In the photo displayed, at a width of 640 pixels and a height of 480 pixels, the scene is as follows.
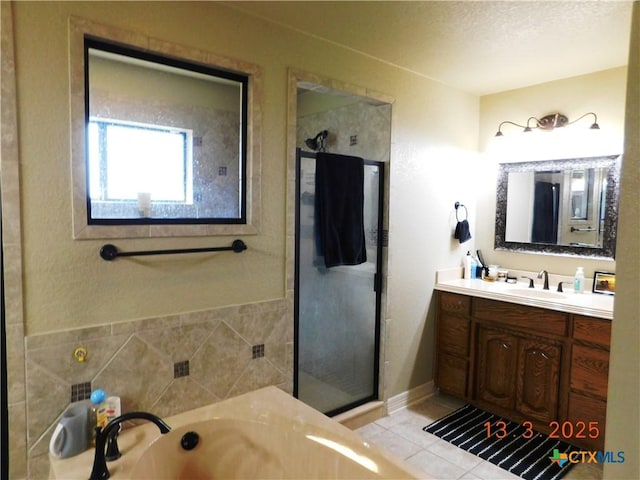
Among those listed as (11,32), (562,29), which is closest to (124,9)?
(11,32)

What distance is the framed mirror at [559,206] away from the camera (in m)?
2.84

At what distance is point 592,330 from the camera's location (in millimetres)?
2396

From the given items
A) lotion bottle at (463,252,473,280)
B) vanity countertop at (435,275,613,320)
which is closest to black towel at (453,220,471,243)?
lotion bottle at (463,252,473,280)

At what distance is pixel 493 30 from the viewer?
7.27 feet

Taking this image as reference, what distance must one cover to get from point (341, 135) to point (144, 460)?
94.8 inches

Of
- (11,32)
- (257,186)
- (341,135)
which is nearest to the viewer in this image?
(11,32)

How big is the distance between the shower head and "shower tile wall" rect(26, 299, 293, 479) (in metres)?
1.49

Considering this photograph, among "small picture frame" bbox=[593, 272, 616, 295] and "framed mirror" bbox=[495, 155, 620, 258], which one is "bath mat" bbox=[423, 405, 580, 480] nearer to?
"small picture frame" bbox=[593, 272, 616, 295]

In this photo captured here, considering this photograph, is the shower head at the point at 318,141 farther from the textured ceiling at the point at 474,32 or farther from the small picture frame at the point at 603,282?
the small picture frame at the point at 603,282

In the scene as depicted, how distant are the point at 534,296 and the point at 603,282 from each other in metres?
0.45

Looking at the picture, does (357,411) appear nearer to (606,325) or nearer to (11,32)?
(606,325)

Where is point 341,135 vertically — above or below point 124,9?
below

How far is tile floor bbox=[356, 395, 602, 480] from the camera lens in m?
2.33

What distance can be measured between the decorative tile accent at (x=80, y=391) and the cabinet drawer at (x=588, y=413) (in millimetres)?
2608
